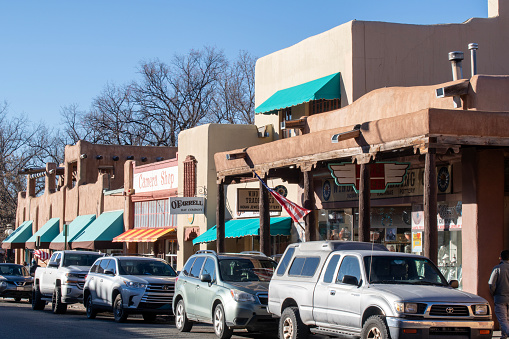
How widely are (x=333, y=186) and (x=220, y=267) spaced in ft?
27.6

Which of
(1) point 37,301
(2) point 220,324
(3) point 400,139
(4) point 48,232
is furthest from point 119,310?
(4) point 48,232

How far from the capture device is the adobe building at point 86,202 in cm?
3894

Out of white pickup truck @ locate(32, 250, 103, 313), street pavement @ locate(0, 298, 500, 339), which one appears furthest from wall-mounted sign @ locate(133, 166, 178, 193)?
street pavement @ locate(0, 298, 500, 339)

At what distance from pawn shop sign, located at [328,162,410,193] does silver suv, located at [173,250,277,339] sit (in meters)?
3.48

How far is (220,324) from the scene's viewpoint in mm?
14906

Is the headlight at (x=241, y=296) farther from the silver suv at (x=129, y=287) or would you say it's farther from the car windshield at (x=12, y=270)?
the car windshield at (x=12, y=270)

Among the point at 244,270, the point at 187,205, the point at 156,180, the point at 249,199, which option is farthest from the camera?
the point at 156,180

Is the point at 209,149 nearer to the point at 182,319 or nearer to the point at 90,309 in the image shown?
the point at 90,309

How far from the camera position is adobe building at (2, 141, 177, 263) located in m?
38.9

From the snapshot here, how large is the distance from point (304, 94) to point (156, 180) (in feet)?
38.4

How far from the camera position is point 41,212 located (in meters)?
54.4

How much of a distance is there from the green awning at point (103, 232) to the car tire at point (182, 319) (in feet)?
68.9

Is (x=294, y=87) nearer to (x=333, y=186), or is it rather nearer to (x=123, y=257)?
(x=333, y=186)

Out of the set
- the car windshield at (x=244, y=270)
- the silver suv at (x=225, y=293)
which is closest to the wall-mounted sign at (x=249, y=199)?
the silver suv at (x=225, y=293)
